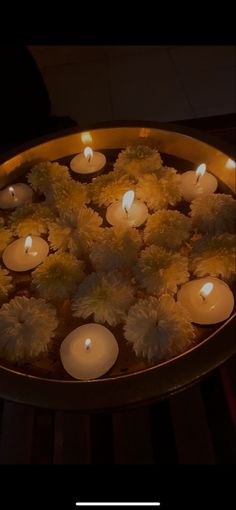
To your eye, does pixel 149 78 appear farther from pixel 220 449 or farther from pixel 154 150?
pixel 220 449

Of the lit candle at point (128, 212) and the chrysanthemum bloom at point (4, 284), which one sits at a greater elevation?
the lit candle at point (128, 212)

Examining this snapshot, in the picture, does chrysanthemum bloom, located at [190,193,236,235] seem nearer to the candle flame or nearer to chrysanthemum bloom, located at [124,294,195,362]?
the candle flame

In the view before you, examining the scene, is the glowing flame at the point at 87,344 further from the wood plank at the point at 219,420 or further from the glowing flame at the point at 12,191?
the glowing flame at the point at 12,191

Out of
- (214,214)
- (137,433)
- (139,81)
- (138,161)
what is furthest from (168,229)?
(139,81)

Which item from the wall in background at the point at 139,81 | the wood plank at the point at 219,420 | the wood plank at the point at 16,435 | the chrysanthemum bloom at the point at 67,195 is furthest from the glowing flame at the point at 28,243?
the wall in background at the point at 139,81

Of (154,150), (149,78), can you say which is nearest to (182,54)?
(149,78)

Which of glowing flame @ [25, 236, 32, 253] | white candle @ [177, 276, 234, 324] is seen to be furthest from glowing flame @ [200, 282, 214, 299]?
glowing flame @ [25, 236, 32, 253]
